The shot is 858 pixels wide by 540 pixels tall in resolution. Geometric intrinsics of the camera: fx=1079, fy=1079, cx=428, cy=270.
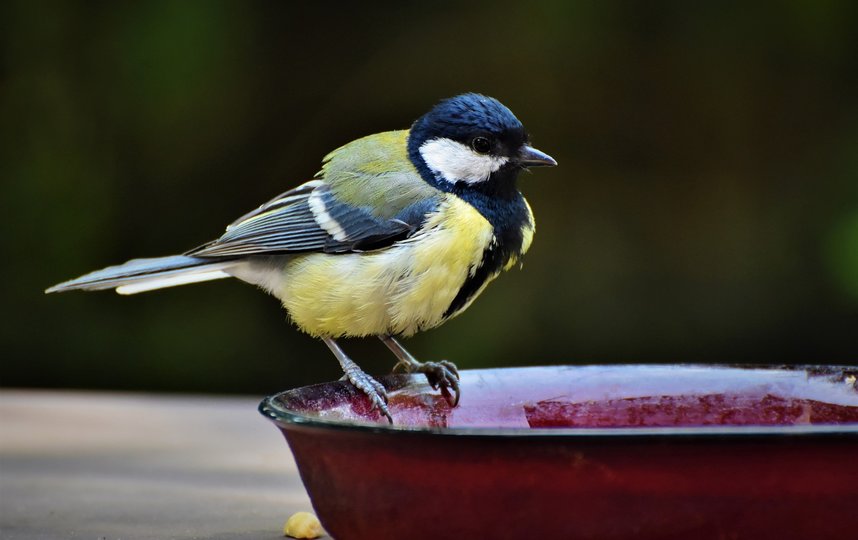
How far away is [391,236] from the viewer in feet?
5.37

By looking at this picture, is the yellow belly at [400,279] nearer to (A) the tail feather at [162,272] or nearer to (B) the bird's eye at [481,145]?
(B) the bird's eye at [481,145]

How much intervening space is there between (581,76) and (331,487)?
247 centimetres

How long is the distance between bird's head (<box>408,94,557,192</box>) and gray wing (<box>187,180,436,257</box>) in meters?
0.10

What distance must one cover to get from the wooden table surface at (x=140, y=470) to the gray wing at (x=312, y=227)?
32cm

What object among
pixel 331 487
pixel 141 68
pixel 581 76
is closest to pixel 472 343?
pixel 581 76

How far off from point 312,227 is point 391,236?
16 cm

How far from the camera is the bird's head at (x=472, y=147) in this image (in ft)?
5.62

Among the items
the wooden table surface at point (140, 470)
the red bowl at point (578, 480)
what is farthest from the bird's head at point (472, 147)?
the red bowl at point (578, 480)

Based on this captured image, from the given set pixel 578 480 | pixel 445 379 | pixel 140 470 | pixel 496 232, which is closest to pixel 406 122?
pixel 496 232

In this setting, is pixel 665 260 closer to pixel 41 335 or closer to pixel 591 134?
pixel 591 134

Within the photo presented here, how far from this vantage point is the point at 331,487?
93 centimetres

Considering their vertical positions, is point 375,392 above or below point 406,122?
below

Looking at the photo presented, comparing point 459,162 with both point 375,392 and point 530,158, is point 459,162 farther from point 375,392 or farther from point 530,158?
point 375,392

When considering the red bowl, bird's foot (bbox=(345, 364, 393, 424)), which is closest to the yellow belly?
bird's foot (bbox=(345, 364, 393, 424))
